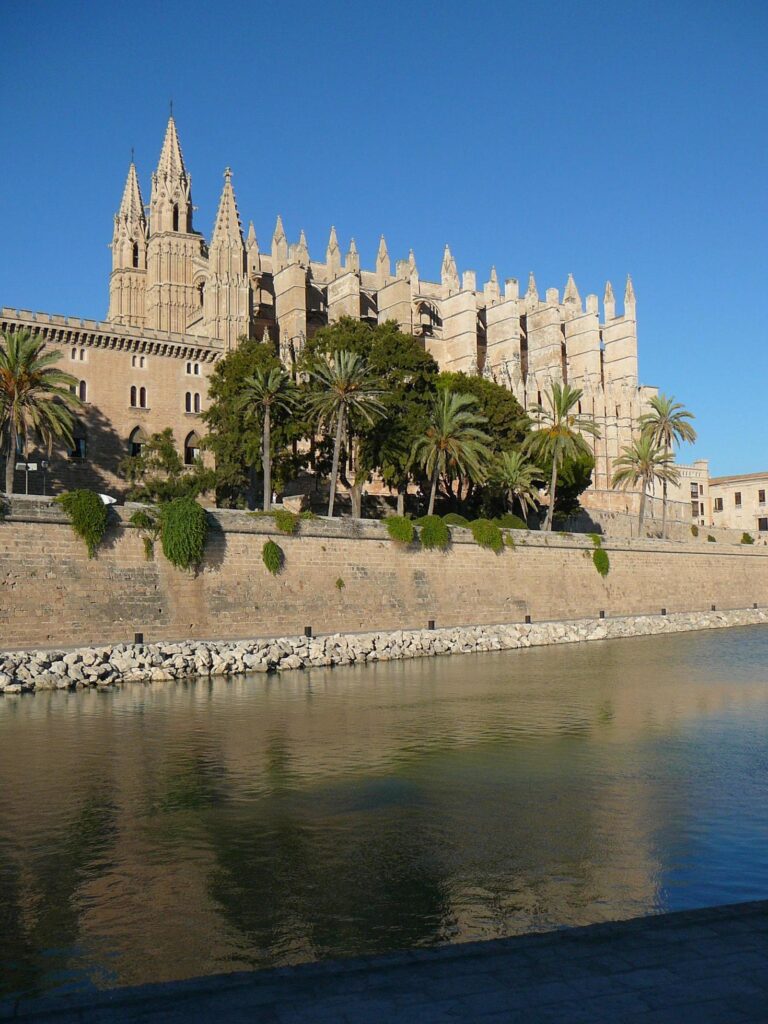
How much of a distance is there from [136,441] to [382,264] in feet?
104

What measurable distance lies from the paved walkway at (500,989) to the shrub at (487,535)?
1321 inches

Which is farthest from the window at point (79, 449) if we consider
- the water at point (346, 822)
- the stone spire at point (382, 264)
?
the stone spire at point (382, 264)

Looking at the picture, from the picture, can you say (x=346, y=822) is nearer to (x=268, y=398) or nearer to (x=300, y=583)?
(x=300, y=583)

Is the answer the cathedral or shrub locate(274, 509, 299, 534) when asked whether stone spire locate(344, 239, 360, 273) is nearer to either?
the cathedral

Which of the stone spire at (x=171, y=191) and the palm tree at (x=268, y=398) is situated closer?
the palm tree at (x=268, y=398)

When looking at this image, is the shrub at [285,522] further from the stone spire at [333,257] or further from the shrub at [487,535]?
the stone spire at [333,257]

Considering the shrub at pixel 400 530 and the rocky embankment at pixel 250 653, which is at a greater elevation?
the shrub at pixel 400 530

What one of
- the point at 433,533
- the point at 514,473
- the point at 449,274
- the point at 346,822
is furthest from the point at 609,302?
the point at 346,822

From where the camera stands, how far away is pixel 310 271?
71.8 metres

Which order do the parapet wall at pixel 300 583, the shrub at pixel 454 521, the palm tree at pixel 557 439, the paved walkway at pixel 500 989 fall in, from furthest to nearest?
the palm tree at pixel 557 439 < the shrub at pixel 454 521 < the parapet wall at pixel 300 583 < the paved walkway at pixel 500 989

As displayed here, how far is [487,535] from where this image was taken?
1567 inches

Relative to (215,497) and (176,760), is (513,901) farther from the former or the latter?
(215,497)

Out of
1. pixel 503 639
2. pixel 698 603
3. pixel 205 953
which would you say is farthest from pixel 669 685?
pixel 698 603

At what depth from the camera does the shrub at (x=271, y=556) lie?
32531mm
